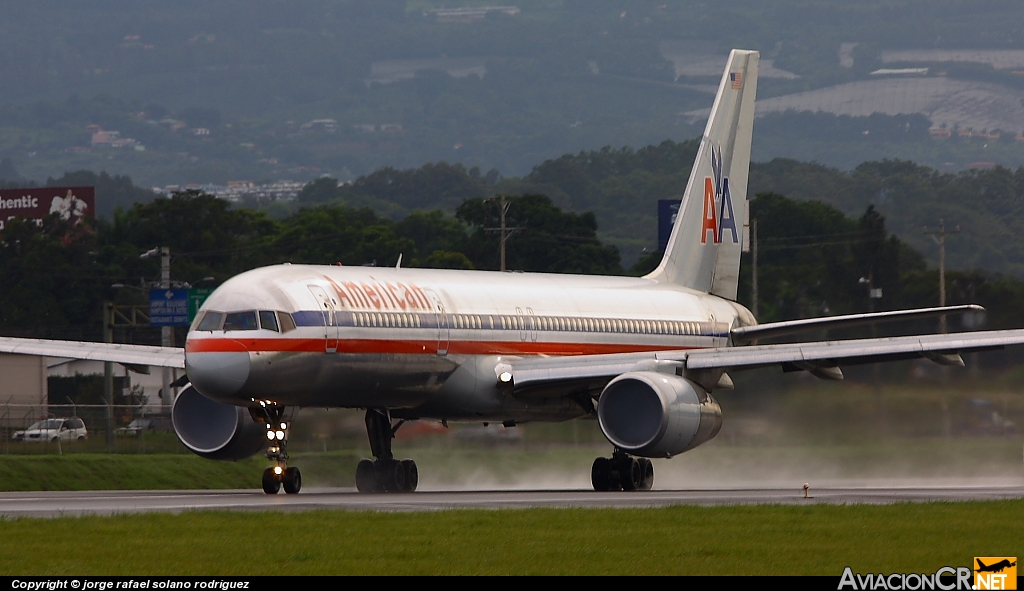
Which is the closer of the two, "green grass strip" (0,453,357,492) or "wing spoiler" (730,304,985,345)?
"wing spoiler" (730,304,985,345)

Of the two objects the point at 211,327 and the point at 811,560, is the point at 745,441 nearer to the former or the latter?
the point at 211,327

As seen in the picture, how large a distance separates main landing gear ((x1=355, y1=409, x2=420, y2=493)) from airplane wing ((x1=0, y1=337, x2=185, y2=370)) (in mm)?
3636

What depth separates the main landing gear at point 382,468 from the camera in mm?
30688

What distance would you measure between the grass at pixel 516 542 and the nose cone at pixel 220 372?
19.9ft

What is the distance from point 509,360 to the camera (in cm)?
3142

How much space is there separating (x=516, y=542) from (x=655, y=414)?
493 inches

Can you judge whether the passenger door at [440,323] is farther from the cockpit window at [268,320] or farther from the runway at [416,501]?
the runway at [416,501]

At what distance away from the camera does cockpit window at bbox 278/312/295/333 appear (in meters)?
26.8

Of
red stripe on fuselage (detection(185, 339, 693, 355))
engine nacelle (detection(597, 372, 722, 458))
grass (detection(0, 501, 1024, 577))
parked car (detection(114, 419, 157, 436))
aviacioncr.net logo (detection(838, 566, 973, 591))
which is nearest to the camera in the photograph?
aviacioncr.net logo (detection(838, 566, 973, 591))

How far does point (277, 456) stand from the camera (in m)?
26.6

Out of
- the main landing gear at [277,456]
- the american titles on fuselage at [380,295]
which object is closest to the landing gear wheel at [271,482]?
the main landing gear at [277,456]

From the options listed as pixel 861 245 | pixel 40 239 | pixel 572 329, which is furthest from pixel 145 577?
pixel 40 239

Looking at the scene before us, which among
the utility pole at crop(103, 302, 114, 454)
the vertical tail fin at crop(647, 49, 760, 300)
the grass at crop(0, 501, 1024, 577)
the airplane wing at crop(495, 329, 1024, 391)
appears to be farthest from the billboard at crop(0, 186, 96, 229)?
the grass at crop(0, 501, 1024, 577)

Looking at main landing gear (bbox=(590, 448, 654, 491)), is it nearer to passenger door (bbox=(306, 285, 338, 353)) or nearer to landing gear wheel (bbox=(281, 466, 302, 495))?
passenger door (bbox=(306, 285, 338, 353))
